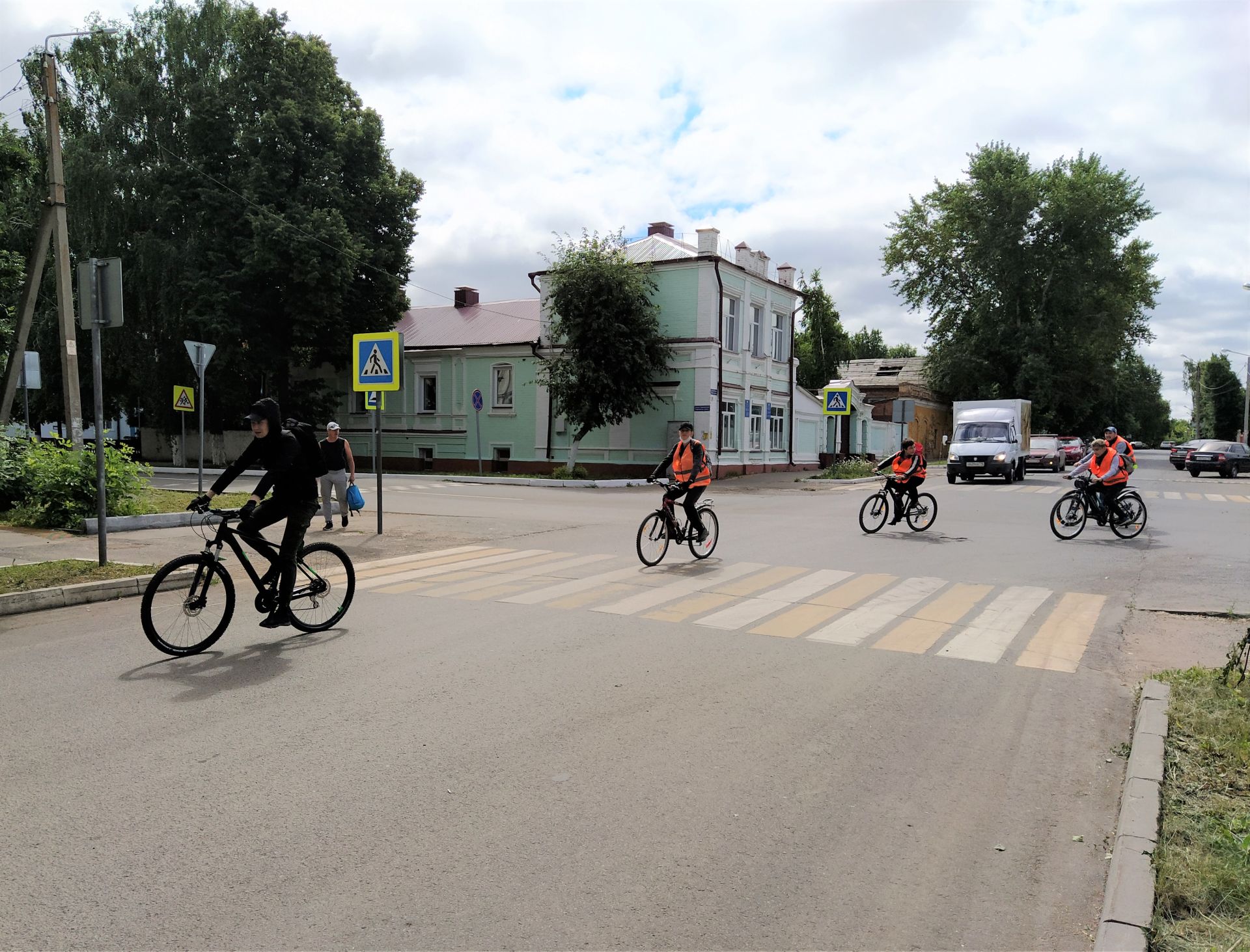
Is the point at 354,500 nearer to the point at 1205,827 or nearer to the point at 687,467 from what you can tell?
the point at 687,467

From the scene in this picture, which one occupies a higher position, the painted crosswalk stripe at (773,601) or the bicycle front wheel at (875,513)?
the bicycle front wheel at (875,513)

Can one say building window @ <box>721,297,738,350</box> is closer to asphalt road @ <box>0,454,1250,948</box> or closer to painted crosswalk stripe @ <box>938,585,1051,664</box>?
painted crosswalk stripe @ <box>938,585,1051,664</box>

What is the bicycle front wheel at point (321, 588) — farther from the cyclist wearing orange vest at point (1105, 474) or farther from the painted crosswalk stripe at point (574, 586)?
the cyclist wearing orange vest at point (1105, 474)

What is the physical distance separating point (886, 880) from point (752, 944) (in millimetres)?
725

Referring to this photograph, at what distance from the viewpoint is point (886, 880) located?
336 cm

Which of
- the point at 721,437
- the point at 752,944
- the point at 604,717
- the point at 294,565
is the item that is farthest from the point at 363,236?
the point at 752,944

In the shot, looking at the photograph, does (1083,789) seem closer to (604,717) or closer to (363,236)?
(604,717)

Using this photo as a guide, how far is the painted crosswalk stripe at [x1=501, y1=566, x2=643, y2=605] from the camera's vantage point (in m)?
8.83

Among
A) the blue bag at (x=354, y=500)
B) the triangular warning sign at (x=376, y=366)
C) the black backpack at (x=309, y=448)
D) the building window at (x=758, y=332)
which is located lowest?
the blue bag at (x=354, y=500)

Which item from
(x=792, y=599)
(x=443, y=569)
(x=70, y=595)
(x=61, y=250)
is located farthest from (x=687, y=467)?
(x=61, y=250)

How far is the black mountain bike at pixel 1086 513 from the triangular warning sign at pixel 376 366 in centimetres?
1132

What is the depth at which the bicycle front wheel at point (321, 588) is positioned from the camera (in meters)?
7.30

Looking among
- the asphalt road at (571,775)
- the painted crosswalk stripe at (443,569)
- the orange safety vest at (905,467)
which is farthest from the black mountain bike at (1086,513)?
the painted crosswalk stripe at (443,569)

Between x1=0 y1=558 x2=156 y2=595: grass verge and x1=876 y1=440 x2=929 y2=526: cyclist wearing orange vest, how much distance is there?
11502 mm
